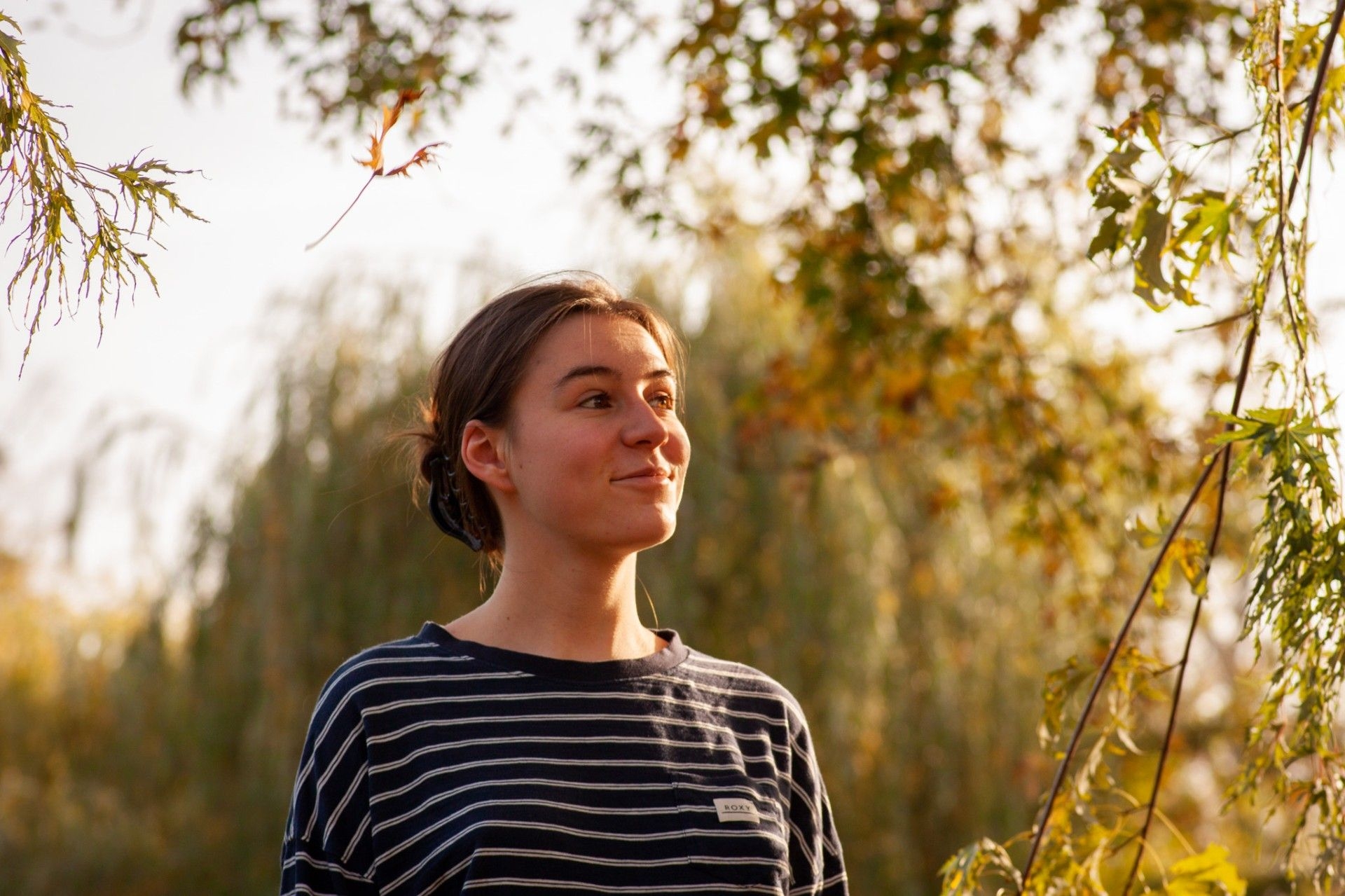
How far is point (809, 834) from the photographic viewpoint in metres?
2.02

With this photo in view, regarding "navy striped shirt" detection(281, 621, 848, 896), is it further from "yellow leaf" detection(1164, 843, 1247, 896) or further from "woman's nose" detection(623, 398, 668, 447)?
"yellow leaf" detection(1164, 843, 1247, 896)

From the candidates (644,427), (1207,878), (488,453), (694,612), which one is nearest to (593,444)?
(644,427)

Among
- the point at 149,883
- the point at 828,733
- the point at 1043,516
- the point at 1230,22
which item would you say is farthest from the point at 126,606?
the point at 1230,22

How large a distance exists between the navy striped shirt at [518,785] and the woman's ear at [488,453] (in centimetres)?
21

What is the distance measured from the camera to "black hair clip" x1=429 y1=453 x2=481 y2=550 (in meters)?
2.05

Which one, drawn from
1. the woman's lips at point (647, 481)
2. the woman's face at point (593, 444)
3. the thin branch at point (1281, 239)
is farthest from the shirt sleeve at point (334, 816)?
the thin branch at point (1281, 239)

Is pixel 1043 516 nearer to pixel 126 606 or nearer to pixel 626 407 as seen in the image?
pixel 626 407

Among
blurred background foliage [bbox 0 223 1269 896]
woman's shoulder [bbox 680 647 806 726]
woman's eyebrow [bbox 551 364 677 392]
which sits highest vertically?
blurred background foliage [bbox 0 223 1269 896]

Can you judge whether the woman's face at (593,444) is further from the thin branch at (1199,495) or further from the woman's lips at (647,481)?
the thin branch at (1199,495)

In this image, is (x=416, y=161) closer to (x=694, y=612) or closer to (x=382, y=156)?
(x=382, y=156)

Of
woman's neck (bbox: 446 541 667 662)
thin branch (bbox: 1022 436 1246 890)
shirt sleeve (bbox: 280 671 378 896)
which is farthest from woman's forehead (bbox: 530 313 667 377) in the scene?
thin branch (bbox: 1022 436 1246 890)

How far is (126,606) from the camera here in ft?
27.6

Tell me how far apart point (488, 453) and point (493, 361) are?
0.13m

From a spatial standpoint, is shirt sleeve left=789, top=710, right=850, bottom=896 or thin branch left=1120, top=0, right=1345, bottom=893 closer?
thin branch left=1120, top=0, right=1345, bottom=893
